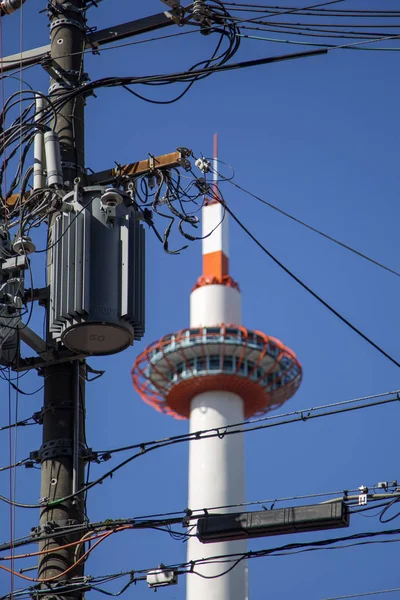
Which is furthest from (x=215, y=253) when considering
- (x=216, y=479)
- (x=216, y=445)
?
(x=216, y=479)

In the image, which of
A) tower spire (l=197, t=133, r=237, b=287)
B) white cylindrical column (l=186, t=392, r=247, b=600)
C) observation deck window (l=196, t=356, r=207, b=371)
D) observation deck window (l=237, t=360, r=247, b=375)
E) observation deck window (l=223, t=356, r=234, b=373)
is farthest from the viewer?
tower spire (l=197, t=133, r=237, b=287)

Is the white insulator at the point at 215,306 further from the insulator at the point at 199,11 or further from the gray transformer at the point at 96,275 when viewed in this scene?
the gray transformer at the point at 96,275

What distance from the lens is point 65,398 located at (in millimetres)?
20406

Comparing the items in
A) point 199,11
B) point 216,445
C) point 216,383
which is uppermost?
point 216,383

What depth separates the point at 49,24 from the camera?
74.5ft

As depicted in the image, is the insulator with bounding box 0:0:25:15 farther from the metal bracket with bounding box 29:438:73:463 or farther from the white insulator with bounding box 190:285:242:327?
the white insulator with bounding box 190:285:242:327

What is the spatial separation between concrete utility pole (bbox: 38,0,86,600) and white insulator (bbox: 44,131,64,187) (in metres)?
0.52

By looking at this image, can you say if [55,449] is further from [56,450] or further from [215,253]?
[215,253]

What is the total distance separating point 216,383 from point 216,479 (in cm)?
686

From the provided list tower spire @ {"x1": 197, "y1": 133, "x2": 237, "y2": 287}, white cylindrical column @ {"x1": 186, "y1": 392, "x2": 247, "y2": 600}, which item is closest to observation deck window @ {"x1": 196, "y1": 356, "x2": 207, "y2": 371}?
white cylindrical column @ {"x1": 186, "y1": 392, "x2": 247, "y2": 600}

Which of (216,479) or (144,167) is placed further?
(216,479)

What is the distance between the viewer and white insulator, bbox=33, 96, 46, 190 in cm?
2114

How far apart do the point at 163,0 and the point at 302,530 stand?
27.5ft

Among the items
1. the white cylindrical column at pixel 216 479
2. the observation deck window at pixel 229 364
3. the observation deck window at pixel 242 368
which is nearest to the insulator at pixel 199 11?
the white cylindrical column at pixel 216 479
